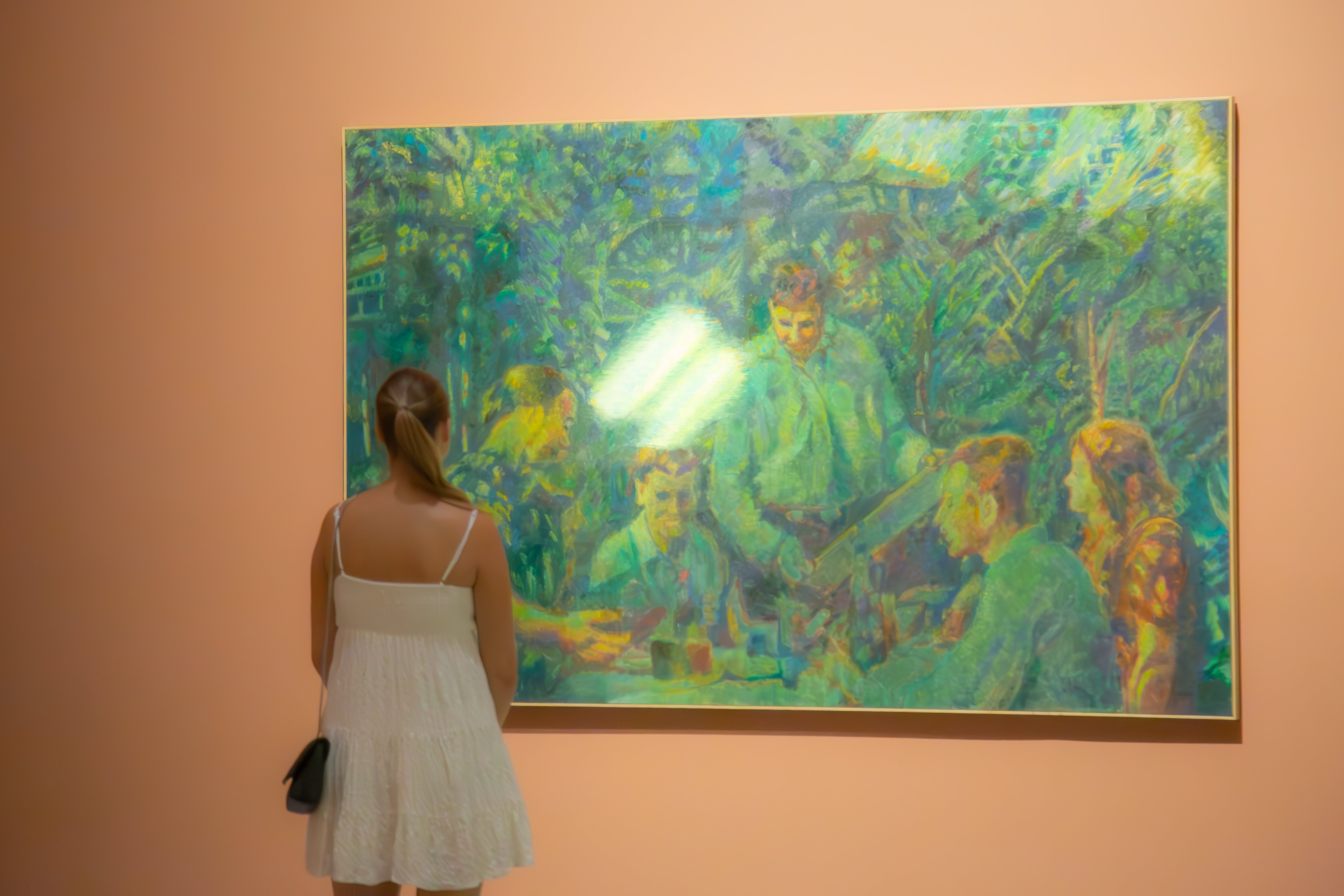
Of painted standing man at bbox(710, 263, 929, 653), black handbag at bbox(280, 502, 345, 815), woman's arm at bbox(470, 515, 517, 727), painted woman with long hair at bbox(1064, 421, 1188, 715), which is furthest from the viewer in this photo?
painted standing man at bbox(710, 263, 929, 653)

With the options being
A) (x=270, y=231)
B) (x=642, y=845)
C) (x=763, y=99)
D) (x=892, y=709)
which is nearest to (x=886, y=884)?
(x=892, y=709)

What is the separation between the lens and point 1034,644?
2.71m

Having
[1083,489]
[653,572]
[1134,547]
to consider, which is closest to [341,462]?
[653,572]

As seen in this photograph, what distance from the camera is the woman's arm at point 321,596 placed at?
2043 mm

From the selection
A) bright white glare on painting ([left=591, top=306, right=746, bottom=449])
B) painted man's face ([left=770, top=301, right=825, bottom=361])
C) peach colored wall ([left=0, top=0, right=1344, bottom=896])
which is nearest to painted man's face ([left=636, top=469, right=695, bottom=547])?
bright white glare on painting ([left=591, top=306, right=746, bottom=449])

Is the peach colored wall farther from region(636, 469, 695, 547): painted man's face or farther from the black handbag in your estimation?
the black handbag

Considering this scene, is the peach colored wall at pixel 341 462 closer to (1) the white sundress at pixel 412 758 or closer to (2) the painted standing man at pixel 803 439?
(2) the painted standing man at pixel 803 439

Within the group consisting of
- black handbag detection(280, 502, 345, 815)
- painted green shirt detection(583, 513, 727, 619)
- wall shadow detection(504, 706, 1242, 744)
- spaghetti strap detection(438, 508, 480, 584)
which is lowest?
wall shadow detection(504, 706, 1242, 744)

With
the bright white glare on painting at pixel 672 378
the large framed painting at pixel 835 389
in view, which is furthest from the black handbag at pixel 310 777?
the bright white glare on painting at pixel 672 378

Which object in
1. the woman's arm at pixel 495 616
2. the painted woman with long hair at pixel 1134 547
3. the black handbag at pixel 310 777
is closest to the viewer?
the black handbag at pixel 310 777

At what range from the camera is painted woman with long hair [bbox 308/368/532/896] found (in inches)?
75.2

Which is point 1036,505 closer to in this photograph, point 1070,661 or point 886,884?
point 1070,661

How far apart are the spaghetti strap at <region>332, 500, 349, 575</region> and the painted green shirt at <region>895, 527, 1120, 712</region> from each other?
1798mm

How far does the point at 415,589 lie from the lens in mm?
1949
